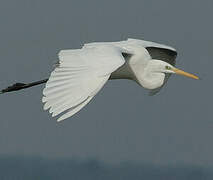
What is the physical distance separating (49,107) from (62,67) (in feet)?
2.73

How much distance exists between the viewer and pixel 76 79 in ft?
33.3

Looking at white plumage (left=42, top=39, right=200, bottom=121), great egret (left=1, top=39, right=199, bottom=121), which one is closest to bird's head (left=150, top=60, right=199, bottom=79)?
great egret (left=1, top=39, right=199, bottom=121)

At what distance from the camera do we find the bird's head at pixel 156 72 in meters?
13.1

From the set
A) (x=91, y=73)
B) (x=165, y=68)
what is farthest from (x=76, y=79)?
(x=165, y=68)

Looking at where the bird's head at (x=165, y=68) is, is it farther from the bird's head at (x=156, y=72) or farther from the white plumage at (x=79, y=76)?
the white plumage at (x=79, y=76)

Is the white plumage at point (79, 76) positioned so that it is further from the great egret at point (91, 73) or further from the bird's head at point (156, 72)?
the bird's head at point (156, 72)

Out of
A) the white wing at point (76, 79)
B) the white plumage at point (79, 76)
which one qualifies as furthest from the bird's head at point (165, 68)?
the white wing at point (76, 79)

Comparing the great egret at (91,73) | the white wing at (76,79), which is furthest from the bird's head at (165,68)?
the white wing at (76,79)

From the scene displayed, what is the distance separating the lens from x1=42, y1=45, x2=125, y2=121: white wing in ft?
31.8

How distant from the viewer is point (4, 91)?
1533 cm

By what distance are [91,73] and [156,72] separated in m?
3.00

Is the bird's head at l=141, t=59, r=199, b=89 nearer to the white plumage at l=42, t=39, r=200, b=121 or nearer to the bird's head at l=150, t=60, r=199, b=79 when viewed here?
the bird's head at l=150, t=60, r=199, b=79

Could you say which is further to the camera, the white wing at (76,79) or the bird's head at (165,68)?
the bird's head at (165,68)

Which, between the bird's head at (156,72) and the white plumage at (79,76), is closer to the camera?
the white plumage at (79,76)
